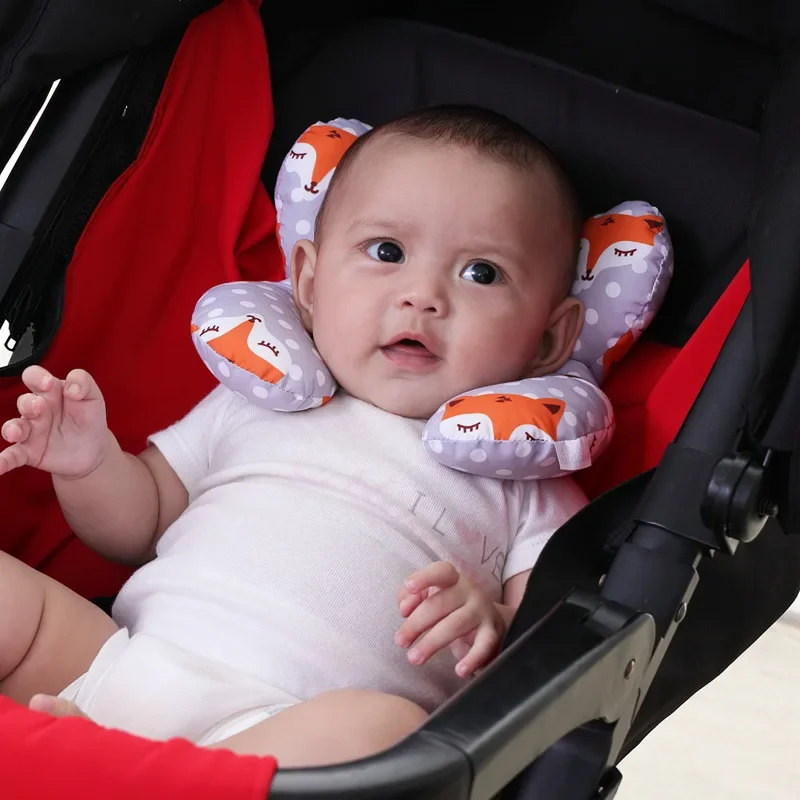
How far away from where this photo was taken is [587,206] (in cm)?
136

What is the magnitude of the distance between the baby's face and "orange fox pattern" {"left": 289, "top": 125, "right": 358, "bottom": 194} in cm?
16

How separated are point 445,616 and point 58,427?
0.40 meters

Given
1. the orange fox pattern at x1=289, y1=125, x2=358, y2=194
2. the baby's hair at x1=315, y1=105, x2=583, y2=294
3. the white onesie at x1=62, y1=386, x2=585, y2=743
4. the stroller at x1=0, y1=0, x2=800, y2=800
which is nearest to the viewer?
the stroller at x1=0, y1=0, x2=800, y2=800

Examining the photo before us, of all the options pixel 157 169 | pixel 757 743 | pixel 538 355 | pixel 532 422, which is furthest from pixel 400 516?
pixel 757 743

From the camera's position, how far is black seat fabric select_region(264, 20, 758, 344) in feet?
4.22

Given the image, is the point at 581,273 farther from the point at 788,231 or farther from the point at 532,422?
the point at 788,231

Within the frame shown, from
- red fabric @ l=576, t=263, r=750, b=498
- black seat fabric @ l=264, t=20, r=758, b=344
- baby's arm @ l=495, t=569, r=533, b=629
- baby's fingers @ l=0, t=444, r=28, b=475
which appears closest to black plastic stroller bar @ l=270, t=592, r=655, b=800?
baby's arm @ l=495, t=569, r=533, b=629

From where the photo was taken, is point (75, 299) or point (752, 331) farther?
point (75, 299)

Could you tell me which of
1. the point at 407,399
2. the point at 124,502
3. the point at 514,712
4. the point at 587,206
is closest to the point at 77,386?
the point at 124,502

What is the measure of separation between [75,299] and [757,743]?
1.17 metres

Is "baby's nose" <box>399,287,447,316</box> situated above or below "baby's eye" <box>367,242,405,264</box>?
below

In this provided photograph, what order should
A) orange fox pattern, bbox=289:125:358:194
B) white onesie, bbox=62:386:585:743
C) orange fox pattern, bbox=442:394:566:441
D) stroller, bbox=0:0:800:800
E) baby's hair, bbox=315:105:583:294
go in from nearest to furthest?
1. stroller, bbox=0:0:800:800
2. white onesie, bbox=62:386:585:743
3. orange fox pattern, bbox=442:394:566:441
4. baby's hair, bbox=315:105:583:294
5. orange fox pattern, bbox=289:125:358:194

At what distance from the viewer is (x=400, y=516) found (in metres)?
1.10

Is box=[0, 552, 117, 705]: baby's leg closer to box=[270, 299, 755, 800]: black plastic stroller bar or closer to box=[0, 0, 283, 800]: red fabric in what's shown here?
box=[0, 0, 283, 800]: red fabric
